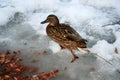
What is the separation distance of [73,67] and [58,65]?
0.26 metres

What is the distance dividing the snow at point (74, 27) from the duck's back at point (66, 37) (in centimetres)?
26

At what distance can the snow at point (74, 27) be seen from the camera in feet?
16.0

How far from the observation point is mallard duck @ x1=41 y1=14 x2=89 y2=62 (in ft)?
16.3

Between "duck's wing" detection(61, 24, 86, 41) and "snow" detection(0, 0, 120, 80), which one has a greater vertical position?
"duck's wing" detection(61, 24, 86, 41)

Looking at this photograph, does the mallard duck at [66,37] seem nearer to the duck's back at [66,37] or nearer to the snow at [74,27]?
the duck's back at [66,37]

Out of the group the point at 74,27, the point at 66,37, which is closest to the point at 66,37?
the point at 66,37

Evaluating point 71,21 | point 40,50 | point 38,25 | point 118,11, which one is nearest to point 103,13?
Result: point 118,11

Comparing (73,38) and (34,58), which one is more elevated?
(73,38)

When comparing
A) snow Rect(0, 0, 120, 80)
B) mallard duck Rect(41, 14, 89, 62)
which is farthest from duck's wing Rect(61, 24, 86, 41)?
snow Rect(0, 0, 120, 80)

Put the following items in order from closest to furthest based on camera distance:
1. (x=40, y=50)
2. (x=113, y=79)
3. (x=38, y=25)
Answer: (x=113, y=79)
(x=40, y=50)
(x=38, y=25)

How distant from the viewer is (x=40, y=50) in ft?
Answer: 17.5

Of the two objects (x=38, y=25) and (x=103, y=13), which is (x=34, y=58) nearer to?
(x=38, y=25)

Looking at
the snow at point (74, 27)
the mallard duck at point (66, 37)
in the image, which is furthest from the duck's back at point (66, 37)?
the snow at point (74, 27)

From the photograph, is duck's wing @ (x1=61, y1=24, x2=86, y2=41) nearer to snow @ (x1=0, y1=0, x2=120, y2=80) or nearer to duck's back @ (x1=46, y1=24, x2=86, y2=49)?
duck's back @ (x1=46, y1=24, x2=86, y2=49)
